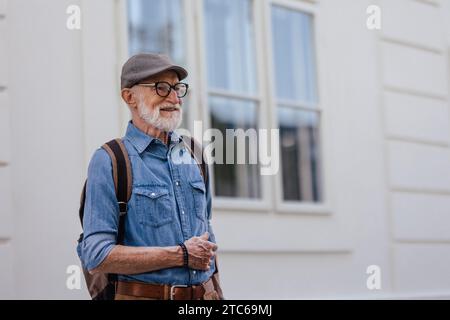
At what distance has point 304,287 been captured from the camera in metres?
6.26

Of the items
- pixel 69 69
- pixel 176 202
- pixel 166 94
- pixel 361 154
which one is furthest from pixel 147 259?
pixel 361 154

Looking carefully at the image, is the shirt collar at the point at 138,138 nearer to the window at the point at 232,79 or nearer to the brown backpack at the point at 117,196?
the brown backpack at the point at 117,196

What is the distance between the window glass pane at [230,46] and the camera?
20.2ft

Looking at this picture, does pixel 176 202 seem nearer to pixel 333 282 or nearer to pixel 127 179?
pixel 127 179

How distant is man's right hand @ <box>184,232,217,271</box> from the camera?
10.4ft

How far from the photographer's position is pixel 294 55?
671cm

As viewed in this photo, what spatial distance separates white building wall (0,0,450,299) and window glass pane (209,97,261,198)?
0.52ft

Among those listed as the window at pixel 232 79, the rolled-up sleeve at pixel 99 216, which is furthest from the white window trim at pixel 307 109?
the rolled-up sleeve at pixel 99 216

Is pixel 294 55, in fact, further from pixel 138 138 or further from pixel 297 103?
pixel 138 138

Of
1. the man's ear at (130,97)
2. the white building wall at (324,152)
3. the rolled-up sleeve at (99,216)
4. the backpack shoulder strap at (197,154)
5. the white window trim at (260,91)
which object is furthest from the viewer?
the white window trim at (260,91)

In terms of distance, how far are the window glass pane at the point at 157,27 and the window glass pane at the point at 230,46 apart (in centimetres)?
26

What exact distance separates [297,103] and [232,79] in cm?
61

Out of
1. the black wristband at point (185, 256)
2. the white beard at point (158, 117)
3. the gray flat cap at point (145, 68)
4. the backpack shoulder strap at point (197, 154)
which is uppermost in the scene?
the gray flat cap at point (145, 68)
